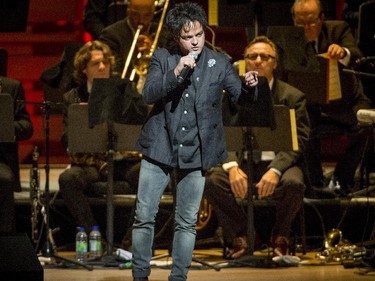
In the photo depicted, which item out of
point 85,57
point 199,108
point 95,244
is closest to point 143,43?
point 85,57

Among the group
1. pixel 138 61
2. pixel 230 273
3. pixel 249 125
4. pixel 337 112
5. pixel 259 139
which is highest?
pixel 138 61

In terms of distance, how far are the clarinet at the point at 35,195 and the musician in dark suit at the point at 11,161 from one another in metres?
0.14

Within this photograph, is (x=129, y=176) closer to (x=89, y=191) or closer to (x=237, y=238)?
(x=89, y=191)

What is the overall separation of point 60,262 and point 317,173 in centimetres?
236

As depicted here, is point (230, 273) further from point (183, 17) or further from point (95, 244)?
point (183, 17)

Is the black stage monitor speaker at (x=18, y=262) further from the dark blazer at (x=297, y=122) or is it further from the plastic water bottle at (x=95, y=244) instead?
the dark blazer at (x=297, y=122)

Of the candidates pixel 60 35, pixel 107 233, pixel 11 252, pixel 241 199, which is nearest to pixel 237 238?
pixel 241 199

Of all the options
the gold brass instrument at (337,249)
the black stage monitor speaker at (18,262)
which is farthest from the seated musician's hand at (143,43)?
the black stage monitor speaker at (18,262)

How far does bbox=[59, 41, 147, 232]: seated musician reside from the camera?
8.00 m

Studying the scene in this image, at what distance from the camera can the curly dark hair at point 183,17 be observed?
5.94m

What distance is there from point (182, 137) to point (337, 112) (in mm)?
3006

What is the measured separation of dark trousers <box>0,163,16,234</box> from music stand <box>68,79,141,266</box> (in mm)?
616

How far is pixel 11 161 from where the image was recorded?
8.15 m

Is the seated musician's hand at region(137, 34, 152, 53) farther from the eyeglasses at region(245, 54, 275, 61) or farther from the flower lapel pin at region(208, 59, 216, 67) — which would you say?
the flower lapel pin at region(208, 59, 216, 67)
